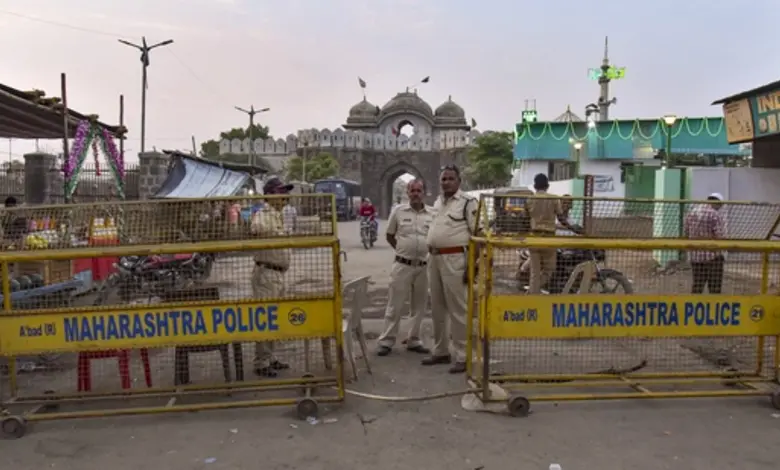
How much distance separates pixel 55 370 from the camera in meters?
5.40

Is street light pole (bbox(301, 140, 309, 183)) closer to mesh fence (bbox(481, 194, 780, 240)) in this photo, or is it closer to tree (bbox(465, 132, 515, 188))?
tree (bbox(465, 132, 515, 188))

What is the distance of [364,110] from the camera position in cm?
5816

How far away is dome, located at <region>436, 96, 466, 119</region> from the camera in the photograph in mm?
57594

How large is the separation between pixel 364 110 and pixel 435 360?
54.3m

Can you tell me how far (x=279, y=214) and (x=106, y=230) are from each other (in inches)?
63.7

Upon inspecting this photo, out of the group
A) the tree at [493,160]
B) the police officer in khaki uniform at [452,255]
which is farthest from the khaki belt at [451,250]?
the tree at [493,160]

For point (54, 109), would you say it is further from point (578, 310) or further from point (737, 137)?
point (737, 137)

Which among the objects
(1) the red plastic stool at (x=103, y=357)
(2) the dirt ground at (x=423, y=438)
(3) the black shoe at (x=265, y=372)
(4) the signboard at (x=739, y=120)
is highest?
(4) the signboard at (x=739, y=120)

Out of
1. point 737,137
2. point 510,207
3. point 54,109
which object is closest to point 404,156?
point 737,137

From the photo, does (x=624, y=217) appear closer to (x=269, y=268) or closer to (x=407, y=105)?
(x=269, y=268)

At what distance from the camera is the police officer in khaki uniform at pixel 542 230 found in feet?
18.8

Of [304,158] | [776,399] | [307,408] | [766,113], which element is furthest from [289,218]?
[304,158]

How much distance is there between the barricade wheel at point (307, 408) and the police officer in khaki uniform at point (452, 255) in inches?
58.4

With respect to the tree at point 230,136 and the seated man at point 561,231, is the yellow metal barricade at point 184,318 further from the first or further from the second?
the tree at point 230,136
